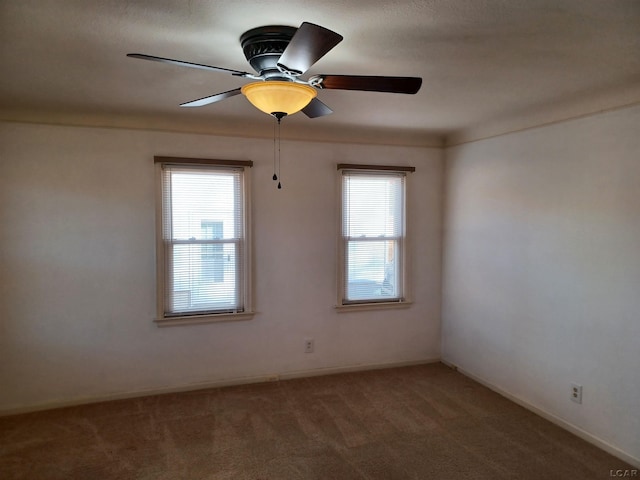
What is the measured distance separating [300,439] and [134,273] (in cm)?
A: 196

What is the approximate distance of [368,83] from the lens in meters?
1.83

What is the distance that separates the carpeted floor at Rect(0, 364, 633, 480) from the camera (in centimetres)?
266

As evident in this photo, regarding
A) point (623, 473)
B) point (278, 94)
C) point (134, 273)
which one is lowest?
point (623, 473)

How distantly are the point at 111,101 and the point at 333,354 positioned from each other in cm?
299

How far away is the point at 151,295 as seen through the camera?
371cm

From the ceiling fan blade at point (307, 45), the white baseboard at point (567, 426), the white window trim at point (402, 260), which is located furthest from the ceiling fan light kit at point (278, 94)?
the white baseboard at point (567, 426)

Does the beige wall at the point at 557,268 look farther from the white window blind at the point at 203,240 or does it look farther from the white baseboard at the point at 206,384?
the white window blind at the point at 203,240

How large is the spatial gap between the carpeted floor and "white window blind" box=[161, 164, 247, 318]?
0.84 m

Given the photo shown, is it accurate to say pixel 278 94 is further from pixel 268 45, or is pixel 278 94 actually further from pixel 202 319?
pixel 202 319

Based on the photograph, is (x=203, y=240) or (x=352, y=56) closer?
(x=352, y=56)

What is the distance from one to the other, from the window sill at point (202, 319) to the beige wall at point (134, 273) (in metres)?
0.06

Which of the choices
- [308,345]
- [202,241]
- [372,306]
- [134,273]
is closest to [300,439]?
[308,345]

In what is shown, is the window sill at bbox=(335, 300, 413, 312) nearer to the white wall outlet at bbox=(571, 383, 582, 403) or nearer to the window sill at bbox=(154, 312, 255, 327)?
the window sill at bbox=(154, 312, 255, 327)

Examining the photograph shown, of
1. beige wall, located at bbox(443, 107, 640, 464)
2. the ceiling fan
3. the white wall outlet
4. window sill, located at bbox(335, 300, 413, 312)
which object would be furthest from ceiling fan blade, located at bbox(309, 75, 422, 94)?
window sill, located at bbox(335, 300, 413, 312)
